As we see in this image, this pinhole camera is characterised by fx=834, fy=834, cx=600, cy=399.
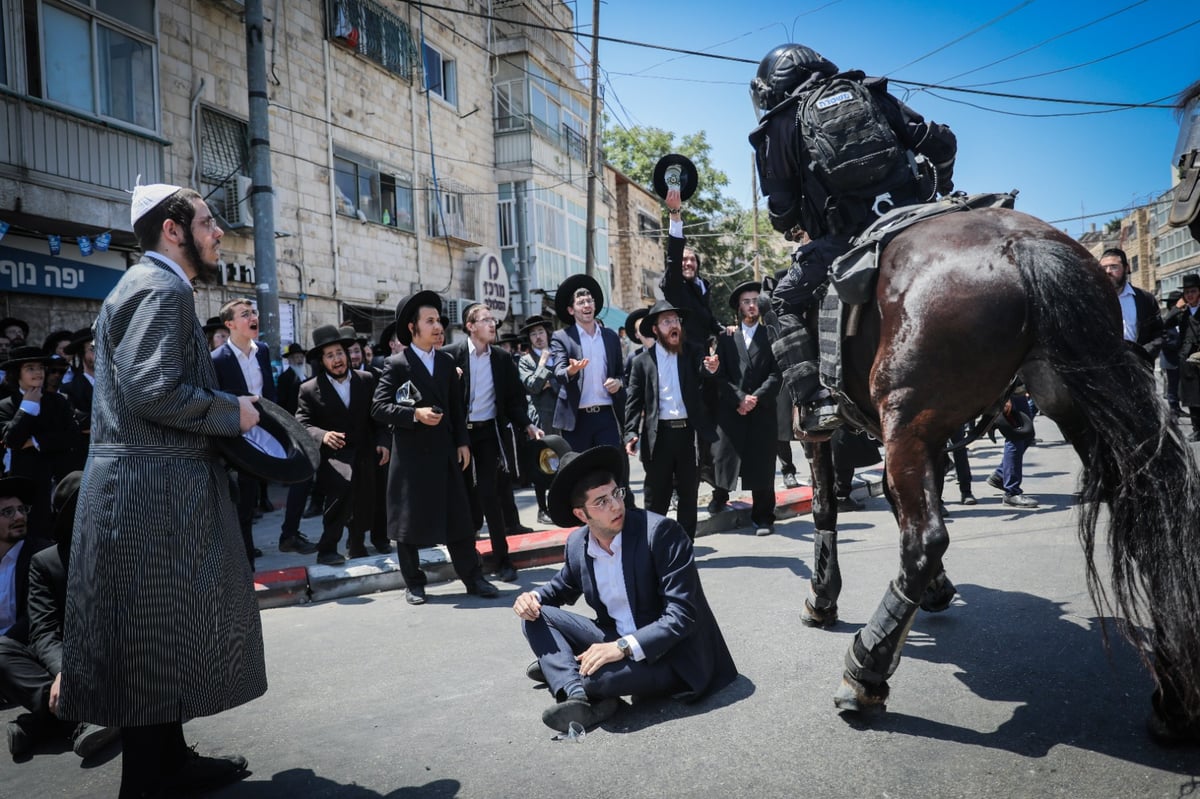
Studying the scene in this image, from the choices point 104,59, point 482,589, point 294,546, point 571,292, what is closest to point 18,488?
point 482,589

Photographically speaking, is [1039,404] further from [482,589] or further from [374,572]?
[374,572]

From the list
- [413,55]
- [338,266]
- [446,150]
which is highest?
[413,55]

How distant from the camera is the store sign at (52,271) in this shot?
36.2ft

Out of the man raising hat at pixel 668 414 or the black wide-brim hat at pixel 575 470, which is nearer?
the black wide-brim hat at pixel 575 470

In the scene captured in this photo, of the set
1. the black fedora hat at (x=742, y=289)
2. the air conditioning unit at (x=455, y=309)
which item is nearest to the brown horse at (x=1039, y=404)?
the black fedora hat at (x=742, y=289)

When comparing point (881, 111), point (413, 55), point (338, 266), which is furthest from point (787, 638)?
point (413, 55)

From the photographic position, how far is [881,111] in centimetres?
414

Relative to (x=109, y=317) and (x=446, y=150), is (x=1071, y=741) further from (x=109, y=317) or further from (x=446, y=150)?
(x=446, y=150)

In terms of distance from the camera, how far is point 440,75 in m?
21.6

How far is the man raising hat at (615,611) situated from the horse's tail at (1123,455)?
162 cm

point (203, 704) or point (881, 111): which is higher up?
point (881, 111)

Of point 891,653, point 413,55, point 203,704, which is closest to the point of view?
point 203,704

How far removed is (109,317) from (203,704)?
1.36 metres

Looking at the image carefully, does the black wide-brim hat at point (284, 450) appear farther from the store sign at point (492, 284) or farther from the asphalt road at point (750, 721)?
the store sign at point (492, 284)
